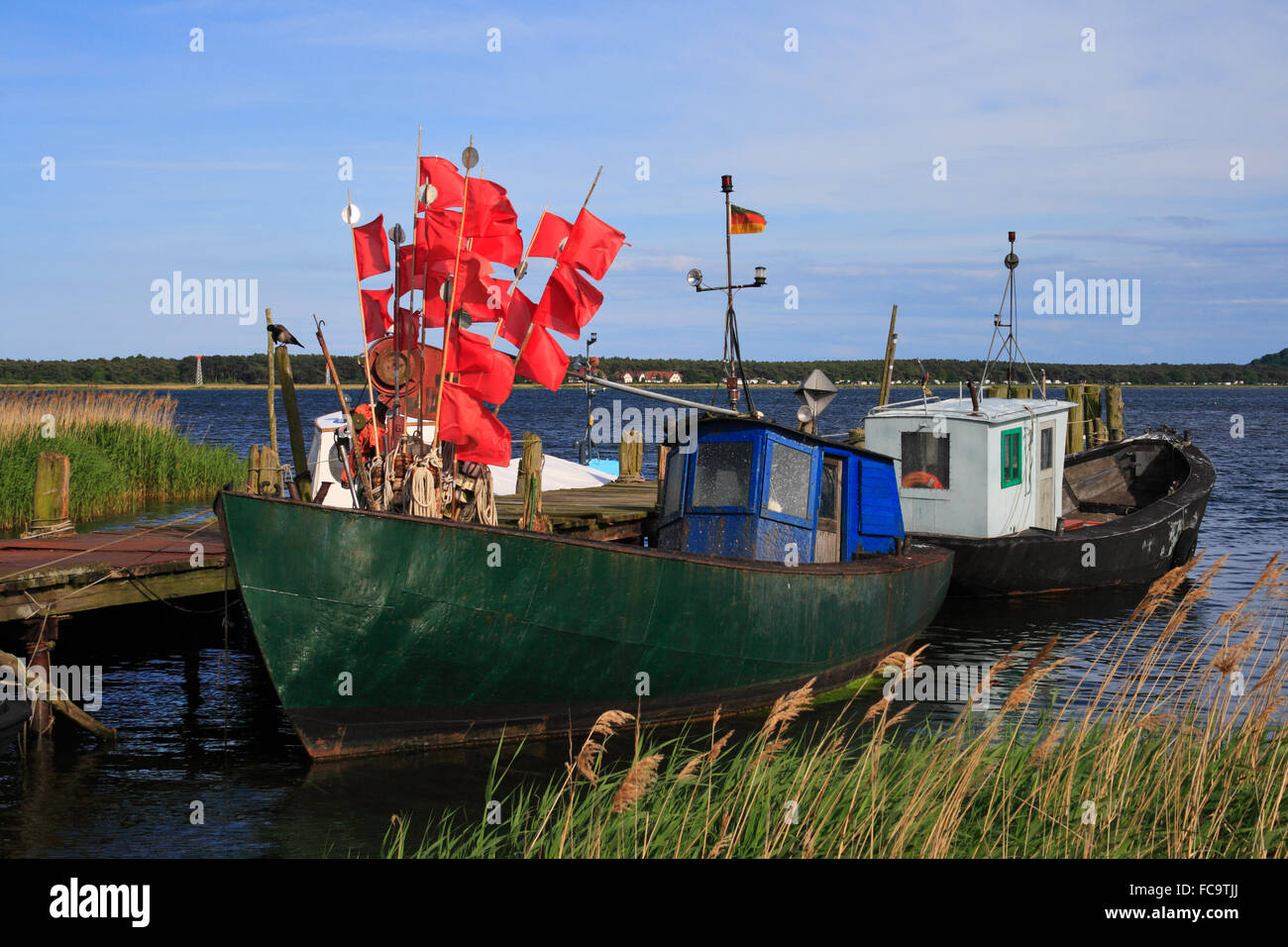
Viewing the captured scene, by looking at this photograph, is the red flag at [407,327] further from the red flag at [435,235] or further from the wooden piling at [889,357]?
the wooden piling at [889,357]

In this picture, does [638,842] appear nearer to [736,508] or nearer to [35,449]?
[736,508]

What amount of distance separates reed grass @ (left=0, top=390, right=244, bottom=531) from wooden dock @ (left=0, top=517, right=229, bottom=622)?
9949 mm

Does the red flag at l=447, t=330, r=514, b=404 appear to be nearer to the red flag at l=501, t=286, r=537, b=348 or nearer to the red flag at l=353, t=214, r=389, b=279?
the red flag at l=501, t=286, r=537, b=348

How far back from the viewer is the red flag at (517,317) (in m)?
10.1

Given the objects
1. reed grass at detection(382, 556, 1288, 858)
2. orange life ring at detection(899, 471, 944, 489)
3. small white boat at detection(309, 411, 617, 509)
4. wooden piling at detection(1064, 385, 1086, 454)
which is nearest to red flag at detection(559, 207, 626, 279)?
reed grass at detection(382, 556, 1288, 858)

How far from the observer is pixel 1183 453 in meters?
25.2

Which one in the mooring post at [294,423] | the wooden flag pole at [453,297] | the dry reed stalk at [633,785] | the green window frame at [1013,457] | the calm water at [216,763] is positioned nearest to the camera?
the dry reed stalk at [633,785]

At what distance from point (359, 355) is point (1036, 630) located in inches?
451

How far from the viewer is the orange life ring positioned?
18256 millimetres

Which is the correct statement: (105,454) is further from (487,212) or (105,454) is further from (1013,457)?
(1013,457)

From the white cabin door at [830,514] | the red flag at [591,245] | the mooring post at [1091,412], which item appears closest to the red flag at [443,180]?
the red flag at [591,245]

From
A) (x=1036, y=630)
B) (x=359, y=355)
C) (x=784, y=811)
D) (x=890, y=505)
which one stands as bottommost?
(x=1036, y=630)

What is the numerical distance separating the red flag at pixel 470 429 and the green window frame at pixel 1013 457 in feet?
33.4
